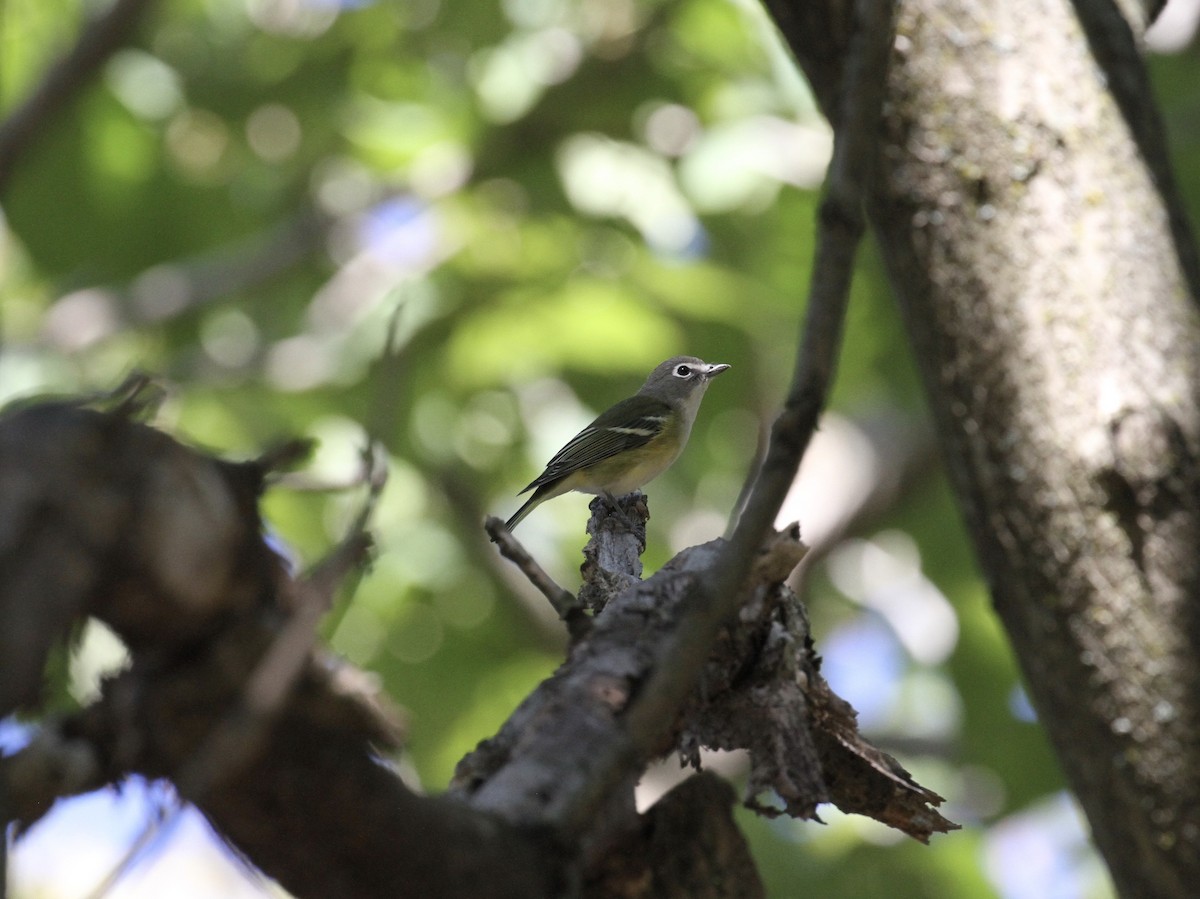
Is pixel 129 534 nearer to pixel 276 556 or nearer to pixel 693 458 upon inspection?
pixel 276 556

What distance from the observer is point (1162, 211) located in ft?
11.2

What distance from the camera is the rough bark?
10.2 feet

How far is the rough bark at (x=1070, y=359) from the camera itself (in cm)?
310

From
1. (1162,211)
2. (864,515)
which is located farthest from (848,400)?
(1162,211)

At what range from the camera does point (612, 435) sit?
7.05 meters

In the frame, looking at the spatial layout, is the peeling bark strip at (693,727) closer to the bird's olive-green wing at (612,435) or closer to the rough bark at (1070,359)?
the rough bark at (1070,359)

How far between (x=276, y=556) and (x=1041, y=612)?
2378mm

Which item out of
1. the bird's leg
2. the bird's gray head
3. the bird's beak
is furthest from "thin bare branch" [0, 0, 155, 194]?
the bird's beak

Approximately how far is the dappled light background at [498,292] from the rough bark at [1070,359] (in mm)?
2854

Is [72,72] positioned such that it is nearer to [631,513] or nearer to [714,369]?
[631,513]

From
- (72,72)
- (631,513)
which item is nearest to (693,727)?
(631,513)

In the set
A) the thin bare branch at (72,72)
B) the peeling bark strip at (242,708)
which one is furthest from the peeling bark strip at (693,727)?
the thin bare branch at (72,72)

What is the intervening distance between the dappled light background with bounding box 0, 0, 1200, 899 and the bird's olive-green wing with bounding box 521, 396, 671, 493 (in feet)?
0.51

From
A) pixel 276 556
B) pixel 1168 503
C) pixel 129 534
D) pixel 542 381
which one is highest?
pixel 129 534
